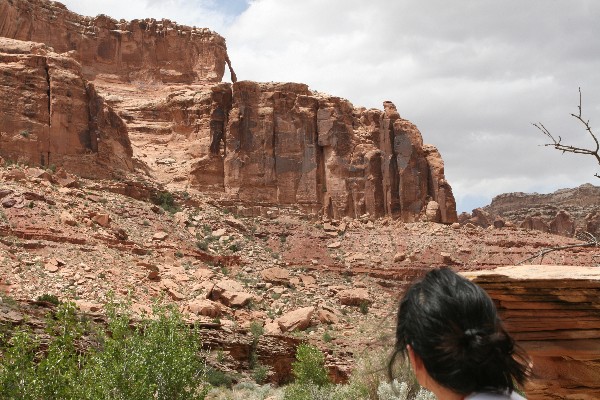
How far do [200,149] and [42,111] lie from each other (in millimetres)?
15271

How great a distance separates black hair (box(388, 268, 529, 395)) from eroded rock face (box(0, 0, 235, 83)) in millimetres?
71507

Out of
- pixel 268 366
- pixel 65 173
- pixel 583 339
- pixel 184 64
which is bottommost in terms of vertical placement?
pixel 268 366

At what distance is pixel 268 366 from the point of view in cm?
2869

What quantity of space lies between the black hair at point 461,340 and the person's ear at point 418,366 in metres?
0.02

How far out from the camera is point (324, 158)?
195 feet

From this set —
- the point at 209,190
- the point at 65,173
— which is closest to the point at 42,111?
the point at 65,173

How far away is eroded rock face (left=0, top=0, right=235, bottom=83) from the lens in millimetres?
69562

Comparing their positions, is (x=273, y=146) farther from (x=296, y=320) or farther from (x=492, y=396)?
(x=492, y=396)

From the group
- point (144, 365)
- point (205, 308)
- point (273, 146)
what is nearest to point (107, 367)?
point (144, 365)

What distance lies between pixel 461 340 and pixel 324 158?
5770 cm

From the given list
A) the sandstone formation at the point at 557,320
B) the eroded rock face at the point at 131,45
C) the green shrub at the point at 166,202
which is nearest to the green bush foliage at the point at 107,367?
the sandstone formation at the point at 557,320

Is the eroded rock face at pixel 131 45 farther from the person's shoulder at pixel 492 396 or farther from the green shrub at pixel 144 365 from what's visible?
the person's shoulder at pixel 492 396

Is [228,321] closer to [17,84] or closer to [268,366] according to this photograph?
[268,366]

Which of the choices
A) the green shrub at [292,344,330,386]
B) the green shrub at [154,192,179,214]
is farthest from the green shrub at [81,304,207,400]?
the green shrub at [154,192,179,214]
